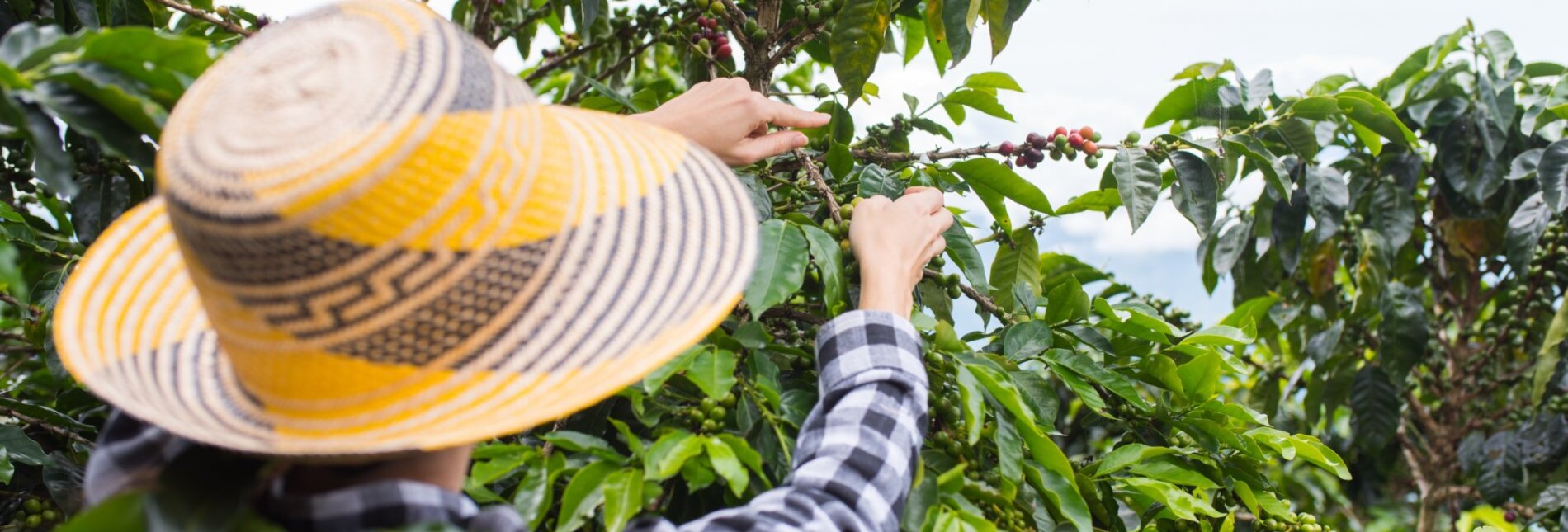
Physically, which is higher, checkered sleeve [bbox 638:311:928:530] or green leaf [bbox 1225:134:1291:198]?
green leaf [bbox 1225:134:1291:198]

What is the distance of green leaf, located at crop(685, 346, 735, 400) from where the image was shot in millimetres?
1327

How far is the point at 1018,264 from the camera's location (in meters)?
2.09

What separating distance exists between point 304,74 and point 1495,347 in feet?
12.7

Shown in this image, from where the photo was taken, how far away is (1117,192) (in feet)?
6.44

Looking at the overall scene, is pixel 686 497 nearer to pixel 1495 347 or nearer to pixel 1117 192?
pixel 1117 192

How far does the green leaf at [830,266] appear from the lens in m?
1.45

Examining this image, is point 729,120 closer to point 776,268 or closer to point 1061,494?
point 776,268

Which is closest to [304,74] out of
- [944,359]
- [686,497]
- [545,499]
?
[545,499]

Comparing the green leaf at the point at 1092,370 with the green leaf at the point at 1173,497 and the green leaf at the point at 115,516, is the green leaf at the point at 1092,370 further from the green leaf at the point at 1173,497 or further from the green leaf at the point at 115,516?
the green leaf at the point at 115,516

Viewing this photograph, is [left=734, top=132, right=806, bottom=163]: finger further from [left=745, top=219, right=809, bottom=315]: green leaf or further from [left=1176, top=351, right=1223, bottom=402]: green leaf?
[left=1176, top=351, right=1223, bottom=402]: green leaf

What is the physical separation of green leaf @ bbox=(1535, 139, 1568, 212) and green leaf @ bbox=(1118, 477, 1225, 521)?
200 centimetres

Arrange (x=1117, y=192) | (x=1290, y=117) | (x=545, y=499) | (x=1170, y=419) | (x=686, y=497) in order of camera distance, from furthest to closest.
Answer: (x=1290, y=117) < (x=1117, y=192) < (x=1170, y=419) < (x=686, y=497) < (x=545, y=499)

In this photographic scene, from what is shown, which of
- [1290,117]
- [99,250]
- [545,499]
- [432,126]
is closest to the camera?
[432,126]

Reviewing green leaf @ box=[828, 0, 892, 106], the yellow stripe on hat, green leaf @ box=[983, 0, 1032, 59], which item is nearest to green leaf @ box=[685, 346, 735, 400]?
the yellow stripe on hat
